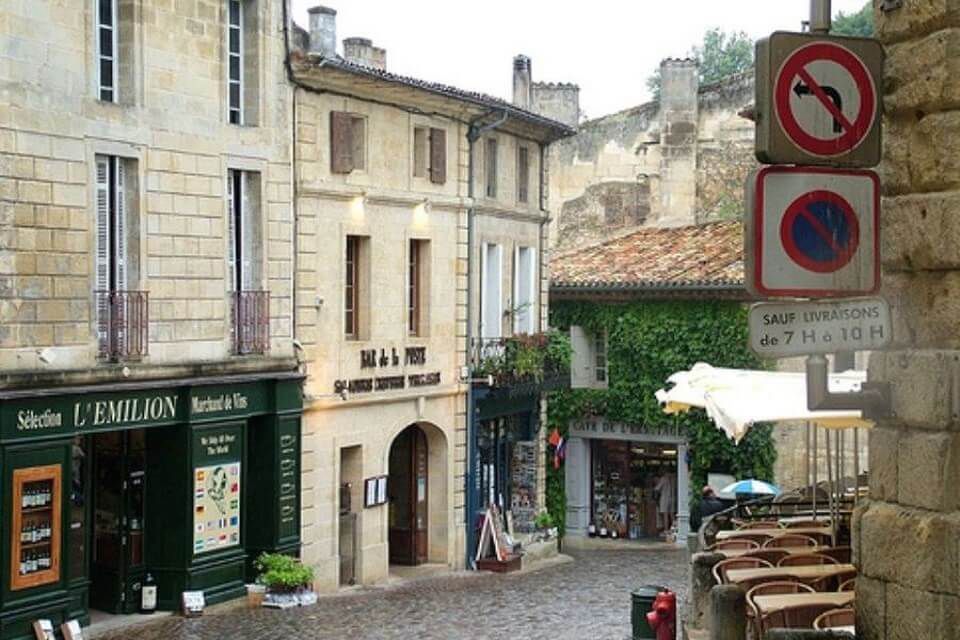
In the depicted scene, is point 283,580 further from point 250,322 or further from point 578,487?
point 578,487

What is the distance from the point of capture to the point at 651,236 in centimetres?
3628

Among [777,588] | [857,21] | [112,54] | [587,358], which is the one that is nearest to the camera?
[777,588]

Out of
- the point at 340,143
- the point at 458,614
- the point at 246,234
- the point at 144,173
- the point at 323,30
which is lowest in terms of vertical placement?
the point at 458,614

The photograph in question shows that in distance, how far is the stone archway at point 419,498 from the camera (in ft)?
87.7

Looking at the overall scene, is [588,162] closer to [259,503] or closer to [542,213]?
[542,213]

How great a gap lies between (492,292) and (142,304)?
33.6 feet

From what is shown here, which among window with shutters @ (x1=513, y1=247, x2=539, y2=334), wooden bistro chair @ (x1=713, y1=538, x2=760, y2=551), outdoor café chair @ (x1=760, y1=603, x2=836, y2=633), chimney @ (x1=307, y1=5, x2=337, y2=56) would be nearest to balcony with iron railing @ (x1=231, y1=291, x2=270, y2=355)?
chimney @ (x1=307, y1=5, x2=337, y2=56)

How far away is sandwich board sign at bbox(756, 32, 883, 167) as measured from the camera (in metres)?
6.65

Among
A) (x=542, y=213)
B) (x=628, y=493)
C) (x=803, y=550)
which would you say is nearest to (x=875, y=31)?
(x=803, y=550)

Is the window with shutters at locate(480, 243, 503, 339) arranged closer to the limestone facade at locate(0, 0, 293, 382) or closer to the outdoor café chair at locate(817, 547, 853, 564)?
the limestone facade at locate(0, 0, 293, 382)

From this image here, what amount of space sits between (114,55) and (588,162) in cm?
2129

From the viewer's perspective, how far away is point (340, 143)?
23.4 metres

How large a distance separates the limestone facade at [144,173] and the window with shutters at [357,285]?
2.02 metres

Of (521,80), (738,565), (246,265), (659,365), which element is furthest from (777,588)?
(521,80)
